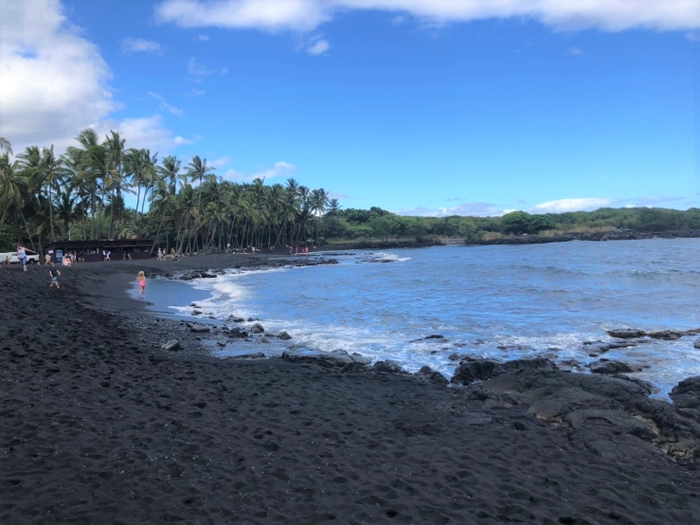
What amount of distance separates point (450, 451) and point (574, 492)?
1521 millimetres

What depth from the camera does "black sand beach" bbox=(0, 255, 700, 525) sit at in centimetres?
435

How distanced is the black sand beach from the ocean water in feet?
8.69

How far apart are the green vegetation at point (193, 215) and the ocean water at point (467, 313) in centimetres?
1385

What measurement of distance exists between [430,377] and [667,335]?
897cm

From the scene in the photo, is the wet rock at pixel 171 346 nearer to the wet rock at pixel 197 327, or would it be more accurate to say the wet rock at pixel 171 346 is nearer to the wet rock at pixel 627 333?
the wet rock at pixel 197 327

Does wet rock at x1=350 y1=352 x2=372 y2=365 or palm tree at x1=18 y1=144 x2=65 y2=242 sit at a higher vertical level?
palm tree at x1=18 y1=144 x2=65 y2=242

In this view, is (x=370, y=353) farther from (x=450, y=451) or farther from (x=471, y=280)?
(x=471, y=280)

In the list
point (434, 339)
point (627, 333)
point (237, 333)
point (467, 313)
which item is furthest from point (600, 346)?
point (237, 333)

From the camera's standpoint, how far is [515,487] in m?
4.95

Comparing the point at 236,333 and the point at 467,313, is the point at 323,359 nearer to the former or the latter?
the point at 236,333

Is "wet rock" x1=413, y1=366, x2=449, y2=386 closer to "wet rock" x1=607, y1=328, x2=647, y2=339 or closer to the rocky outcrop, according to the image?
the rocky outcrop

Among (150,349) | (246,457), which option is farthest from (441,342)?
(246,457)

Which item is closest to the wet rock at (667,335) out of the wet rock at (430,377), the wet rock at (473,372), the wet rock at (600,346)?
the wet rock at (600,346)

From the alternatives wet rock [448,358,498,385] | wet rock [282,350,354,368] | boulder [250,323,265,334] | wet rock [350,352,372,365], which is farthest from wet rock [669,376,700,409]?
boulder [250,323,265,334]
